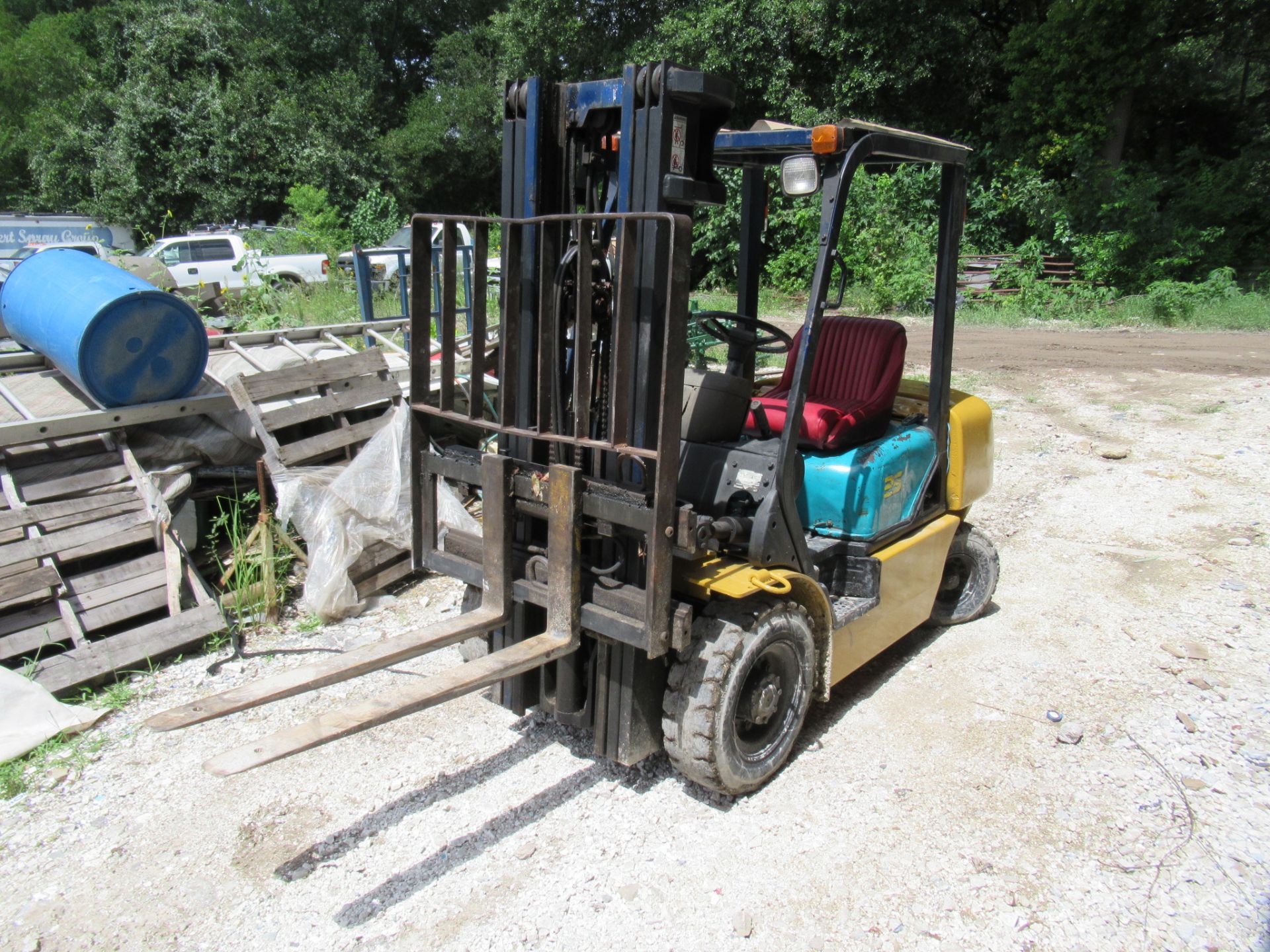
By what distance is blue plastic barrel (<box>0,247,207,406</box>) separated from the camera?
5.40m

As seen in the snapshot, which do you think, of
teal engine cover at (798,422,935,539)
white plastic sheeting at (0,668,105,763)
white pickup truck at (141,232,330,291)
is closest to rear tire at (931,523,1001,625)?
teal engine cover at (798,422,935,539)

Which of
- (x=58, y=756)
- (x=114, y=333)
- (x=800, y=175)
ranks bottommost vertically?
(x=58, y=756)

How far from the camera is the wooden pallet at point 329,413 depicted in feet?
18.9

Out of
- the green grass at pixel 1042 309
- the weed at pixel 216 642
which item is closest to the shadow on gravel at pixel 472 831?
the weed at pixel 216 642

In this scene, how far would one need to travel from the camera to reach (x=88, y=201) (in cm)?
2966

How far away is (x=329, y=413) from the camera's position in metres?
6.32

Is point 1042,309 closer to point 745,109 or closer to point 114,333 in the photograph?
point 745,109

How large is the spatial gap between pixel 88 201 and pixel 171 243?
15.5 meters

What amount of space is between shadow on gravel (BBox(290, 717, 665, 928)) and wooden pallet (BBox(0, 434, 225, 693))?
191 centimetres

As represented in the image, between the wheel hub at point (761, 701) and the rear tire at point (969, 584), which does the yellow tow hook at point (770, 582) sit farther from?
the rear tire at point (969, 584)

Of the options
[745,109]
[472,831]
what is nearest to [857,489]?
[472,831]

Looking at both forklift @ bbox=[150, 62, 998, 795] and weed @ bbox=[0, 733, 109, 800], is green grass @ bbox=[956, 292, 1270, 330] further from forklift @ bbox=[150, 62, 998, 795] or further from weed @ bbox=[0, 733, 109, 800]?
weed @ bbox=[0, 733, 109, 800]

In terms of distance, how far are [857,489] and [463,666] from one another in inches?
81.5

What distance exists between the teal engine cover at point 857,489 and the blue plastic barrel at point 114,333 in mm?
4018
